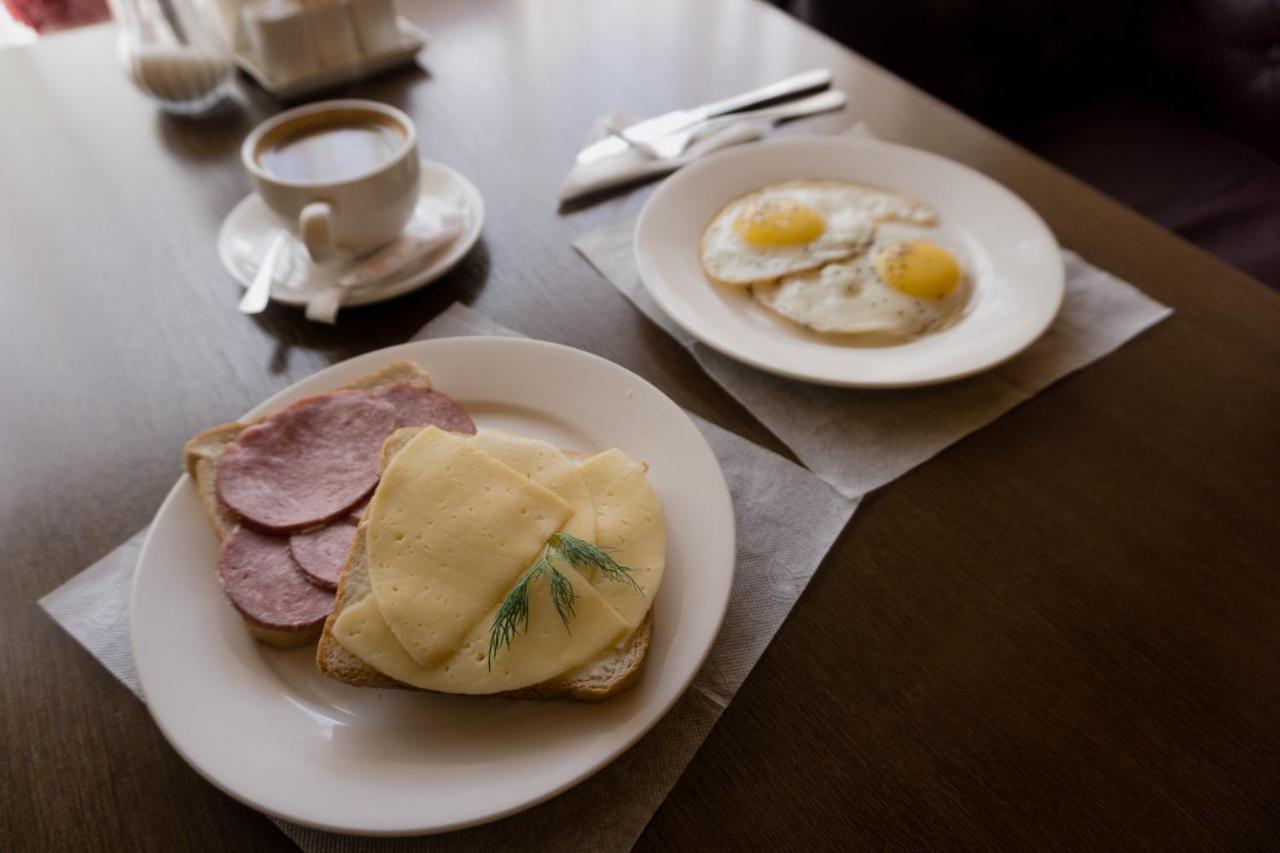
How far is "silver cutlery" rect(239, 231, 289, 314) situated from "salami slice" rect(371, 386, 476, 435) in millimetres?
386

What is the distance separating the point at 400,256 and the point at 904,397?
2.86 ft

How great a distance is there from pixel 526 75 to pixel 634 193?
1.89 ft

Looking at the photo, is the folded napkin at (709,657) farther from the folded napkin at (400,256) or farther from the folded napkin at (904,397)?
the folded napkin at (400,256)

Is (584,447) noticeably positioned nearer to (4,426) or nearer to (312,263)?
(312,263)

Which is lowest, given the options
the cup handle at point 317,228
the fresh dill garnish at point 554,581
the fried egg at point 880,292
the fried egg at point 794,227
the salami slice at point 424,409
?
the fried egg at point 880,292

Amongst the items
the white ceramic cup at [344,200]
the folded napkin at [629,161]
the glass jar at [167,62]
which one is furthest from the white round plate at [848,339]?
the glass jar at [167,62]

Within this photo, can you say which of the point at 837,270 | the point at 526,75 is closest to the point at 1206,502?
the point at 837,270

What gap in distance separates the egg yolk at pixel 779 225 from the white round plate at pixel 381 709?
0.53 m

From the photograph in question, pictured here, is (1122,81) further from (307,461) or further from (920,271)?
(307,461)

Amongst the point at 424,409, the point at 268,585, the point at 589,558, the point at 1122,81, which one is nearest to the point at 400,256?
the point at 424,409

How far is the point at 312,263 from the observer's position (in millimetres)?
1367

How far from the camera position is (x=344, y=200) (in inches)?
49.1

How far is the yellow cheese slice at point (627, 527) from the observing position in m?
0.81

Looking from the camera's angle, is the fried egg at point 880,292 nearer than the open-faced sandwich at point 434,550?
No
